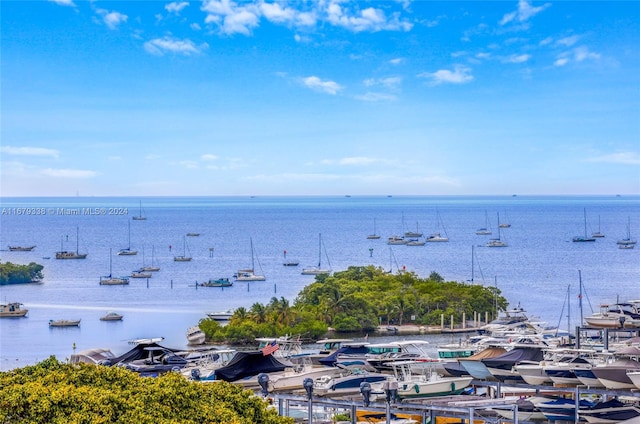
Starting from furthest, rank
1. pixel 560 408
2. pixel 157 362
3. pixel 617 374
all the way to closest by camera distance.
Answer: pixel 157 362, pixel 617 374, pixel 560 408

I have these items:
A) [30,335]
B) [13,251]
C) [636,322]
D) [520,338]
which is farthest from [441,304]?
[13,251]

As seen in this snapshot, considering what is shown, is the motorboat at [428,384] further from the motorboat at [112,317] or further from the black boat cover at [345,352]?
the motorboat at [112,317]

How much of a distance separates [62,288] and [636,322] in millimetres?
66161

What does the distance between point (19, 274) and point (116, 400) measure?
90.9 meters

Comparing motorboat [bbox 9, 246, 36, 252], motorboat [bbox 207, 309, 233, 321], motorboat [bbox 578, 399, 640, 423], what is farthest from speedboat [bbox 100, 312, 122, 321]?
motorboat [bbox 9, 246, 36, 252]

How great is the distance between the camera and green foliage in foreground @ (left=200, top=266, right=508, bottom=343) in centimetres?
5534

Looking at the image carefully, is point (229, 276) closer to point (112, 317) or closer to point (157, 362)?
point (112, 317)

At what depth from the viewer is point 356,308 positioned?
2362 inches

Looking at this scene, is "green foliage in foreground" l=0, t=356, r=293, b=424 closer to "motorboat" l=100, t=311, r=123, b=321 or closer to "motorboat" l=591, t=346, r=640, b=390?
"motorboat" l=591, t=346, r=640, b=390

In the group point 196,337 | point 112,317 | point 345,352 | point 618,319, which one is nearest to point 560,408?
point 345,352

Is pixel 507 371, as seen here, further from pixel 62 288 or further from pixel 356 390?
pixel 62 288

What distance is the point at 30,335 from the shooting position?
2496 inches

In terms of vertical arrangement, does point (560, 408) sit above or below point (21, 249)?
above

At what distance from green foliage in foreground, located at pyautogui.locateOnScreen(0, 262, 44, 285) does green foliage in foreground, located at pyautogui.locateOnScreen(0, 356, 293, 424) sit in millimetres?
86914
